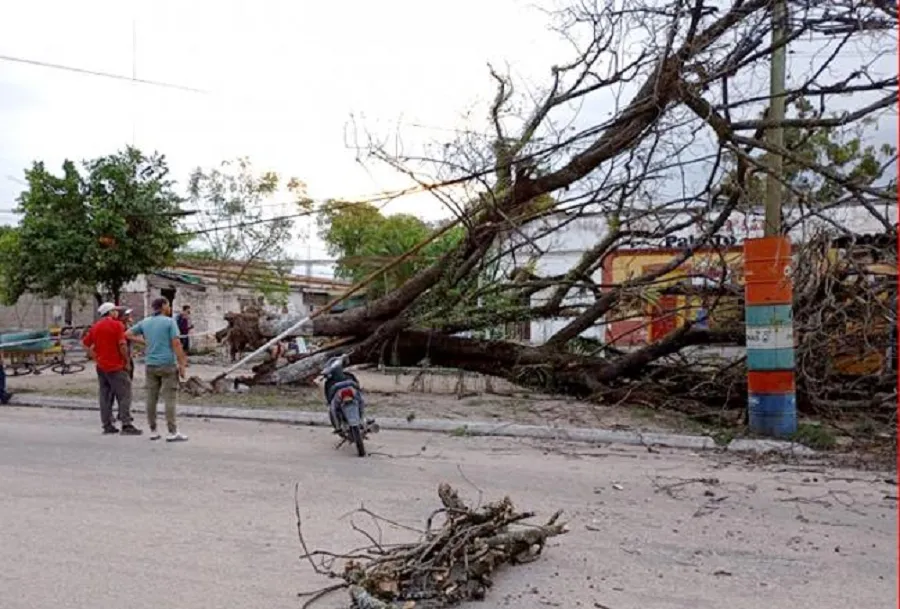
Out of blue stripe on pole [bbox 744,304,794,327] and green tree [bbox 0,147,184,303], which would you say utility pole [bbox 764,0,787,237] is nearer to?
blue stripe on pole [bbox 744,304,794,327]

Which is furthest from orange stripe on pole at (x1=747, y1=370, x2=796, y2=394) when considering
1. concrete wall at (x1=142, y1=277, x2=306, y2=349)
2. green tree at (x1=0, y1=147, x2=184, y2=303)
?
concrete wall at (x1=142, y1=277, x2=306, y2=349)

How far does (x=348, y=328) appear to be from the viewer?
47.9 ft

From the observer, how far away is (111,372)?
33.8 ft

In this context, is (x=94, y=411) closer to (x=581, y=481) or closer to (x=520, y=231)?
(x=520, y=231)

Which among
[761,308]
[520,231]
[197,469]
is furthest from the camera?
[520,231]

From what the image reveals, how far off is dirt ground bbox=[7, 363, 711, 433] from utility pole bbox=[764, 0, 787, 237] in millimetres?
2797

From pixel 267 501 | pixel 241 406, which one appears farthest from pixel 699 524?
pixel 241 406

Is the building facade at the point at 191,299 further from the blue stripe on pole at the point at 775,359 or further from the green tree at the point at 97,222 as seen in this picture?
the blue stripe on pole at the point at 775,359

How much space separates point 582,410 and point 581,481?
4.41 metres

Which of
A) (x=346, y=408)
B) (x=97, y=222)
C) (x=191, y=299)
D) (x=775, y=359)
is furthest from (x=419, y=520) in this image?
(x=191, y=299)

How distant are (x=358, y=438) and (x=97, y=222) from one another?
11853 millimetres

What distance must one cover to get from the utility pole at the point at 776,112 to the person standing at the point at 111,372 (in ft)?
27.1

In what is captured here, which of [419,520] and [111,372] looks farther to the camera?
[111,372]

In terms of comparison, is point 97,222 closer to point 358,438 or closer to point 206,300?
point 358,438
